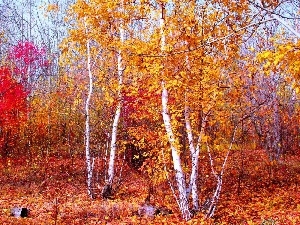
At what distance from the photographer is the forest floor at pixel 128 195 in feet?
35.9

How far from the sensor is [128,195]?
15125mm

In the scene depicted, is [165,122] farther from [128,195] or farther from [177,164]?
[128,195]

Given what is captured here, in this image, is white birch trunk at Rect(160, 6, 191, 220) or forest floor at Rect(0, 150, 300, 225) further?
forest floor at Rect(0, 150, 300, 225)

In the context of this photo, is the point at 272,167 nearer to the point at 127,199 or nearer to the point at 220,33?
the point at 127,199

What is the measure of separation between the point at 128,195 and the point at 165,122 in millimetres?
5129

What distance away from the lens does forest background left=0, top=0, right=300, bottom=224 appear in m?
10.4

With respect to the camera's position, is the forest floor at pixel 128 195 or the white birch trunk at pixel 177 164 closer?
the white birch trunk at pixel 177 164

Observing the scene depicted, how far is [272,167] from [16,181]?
11.7 m

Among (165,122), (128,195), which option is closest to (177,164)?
(165,122)

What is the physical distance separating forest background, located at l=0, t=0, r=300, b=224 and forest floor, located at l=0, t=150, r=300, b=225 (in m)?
0.04

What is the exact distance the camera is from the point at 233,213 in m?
11.7

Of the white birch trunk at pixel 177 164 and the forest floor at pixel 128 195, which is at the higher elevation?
the white birch trunk at pixel 177 164

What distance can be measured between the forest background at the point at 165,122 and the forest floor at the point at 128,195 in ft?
0.14

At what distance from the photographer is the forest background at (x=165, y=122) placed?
34.1ft
